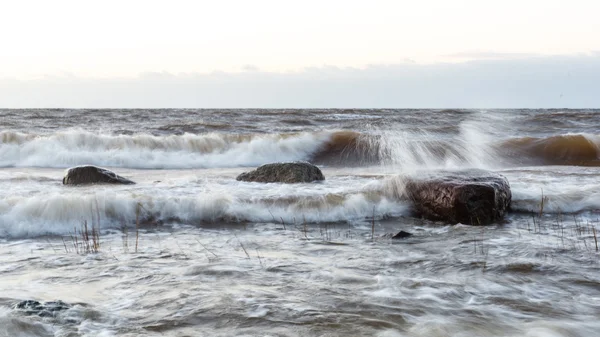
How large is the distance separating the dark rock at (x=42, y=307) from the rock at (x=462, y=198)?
4.93 meters

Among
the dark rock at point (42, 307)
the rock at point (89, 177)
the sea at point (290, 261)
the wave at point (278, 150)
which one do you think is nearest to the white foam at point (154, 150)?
the wave at point (278, 150)

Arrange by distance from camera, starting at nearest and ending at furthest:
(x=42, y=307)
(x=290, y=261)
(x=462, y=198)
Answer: (x=42, y=307)
(x=290, y=261)
(x=462, y=198)

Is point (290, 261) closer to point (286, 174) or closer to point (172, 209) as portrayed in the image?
point (172, 209)

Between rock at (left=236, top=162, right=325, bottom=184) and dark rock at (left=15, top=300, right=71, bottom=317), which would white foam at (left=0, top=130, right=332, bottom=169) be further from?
dark rock at (left=15, top=300, right=71, bottom=317)

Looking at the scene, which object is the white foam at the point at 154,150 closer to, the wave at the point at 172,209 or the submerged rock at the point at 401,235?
the wave at the point at 172,209

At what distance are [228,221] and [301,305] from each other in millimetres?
3716

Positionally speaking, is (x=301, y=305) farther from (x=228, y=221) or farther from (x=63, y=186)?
(x=63, y=186)

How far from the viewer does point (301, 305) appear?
3852 millimetres

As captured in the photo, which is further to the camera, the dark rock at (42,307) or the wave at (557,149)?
the wave at (557,149)

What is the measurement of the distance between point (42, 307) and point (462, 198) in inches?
204

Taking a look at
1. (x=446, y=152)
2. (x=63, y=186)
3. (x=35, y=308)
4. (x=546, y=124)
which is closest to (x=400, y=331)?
(x=35, y=308)

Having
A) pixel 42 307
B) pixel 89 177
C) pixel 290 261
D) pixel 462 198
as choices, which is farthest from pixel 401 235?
pixel 89 177

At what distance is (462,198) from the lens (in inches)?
287

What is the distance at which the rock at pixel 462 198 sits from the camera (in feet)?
23.8
